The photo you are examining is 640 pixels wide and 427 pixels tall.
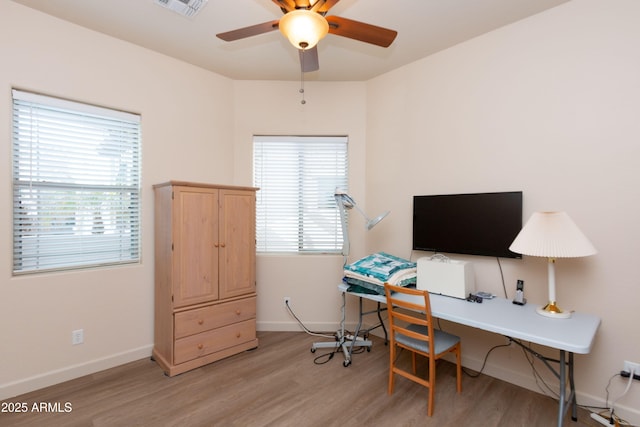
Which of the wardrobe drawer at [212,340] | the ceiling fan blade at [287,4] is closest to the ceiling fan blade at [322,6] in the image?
the ceiling fan blade at [287,4]

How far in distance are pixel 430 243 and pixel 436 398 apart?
1231 mm

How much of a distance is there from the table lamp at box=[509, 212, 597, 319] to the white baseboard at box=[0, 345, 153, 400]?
3.26 m

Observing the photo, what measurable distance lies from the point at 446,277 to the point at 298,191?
6.15ft

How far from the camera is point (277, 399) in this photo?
2.15m

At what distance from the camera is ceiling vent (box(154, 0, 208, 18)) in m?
2.12

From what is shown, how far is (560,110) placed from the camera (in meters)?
2.13

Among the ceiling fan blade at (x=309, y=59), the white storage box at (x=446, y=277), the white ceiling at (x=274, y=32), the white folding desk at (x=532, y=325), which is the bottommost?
the white folding desk at (x=532, y=325)

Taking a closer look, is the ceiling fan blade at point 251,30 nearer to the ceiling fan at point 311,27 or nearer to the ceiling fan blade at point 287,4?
the ceiling fan at point 311,27

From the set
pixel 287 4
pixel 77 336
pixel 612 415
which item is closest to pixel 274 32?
pixel 287 4

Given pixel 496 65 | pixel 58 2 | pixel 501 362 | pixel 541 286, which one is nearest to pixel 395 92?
pixel 496 65

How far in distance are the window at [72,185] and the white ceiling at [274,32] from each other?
724mm

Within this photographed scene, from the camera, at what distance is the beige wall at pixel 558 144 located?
1907 millimetres

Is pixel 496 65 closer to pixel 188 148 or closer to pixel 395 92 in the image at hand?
pixel 395 92

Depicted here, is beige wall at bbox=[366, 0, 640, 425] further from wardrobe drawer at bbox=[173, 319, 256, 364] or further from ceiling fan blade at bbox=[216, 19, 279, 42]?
wardrobe drawer at bbox=[173, 319, 256, 364]
